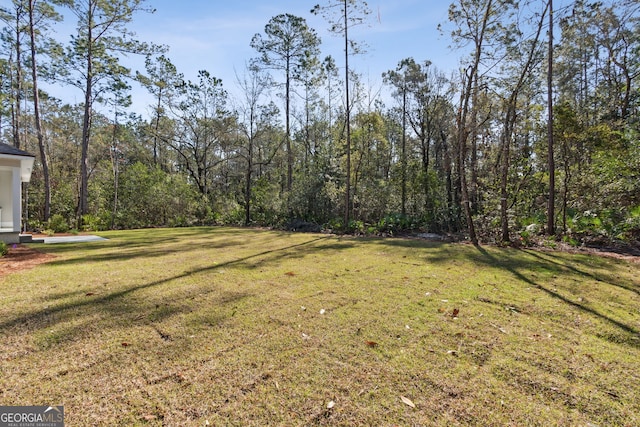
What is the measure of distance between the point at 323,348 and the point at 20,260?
6.04 metres

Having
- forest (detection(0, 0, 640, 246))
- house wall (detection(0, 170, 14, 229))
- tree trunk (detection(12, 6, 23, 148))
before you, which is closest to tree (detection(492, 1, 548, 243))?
forest (detection(0, 0, 640, 246))

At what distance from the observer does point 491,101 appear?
7.88 metres

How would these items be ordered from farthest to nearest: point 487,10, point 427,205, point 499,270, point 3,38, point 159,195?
point 159,195 < point 3,38 < point 427,205 < point 487,10 < point 499,270

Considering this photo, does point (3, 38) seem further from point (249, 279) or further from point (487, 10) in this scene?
point (487, 10)

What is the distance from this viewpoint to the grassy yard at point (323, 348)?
1.55 metres

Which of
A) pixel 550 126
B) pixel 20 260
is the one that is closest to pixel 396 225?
pixel 550 126

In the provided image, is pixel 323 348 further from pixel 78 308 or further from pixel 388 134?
pixel 388 134

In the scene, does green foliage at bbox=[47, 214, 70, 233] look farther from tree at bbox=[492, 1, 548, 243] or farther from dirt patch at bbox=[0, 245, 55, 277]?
tree at bbox=[492, 1, 548, 243]

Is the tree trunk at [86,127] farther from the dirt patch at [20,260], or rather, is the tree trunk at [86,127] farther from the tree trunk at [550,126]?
the tree trunk at [550,126]

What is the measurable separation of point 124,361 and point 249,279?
6.77 ft

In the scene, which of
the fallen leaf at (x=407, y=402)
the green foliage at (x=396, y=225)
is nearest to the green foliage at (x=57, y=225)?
the green foliage at (x=396, y=225)

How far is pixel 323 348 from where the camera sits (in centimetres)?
216

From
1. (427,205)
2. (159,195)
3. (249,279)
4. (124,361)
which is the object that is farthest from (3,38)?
(427,205)

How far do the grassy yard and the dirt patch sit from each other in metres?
0.44
